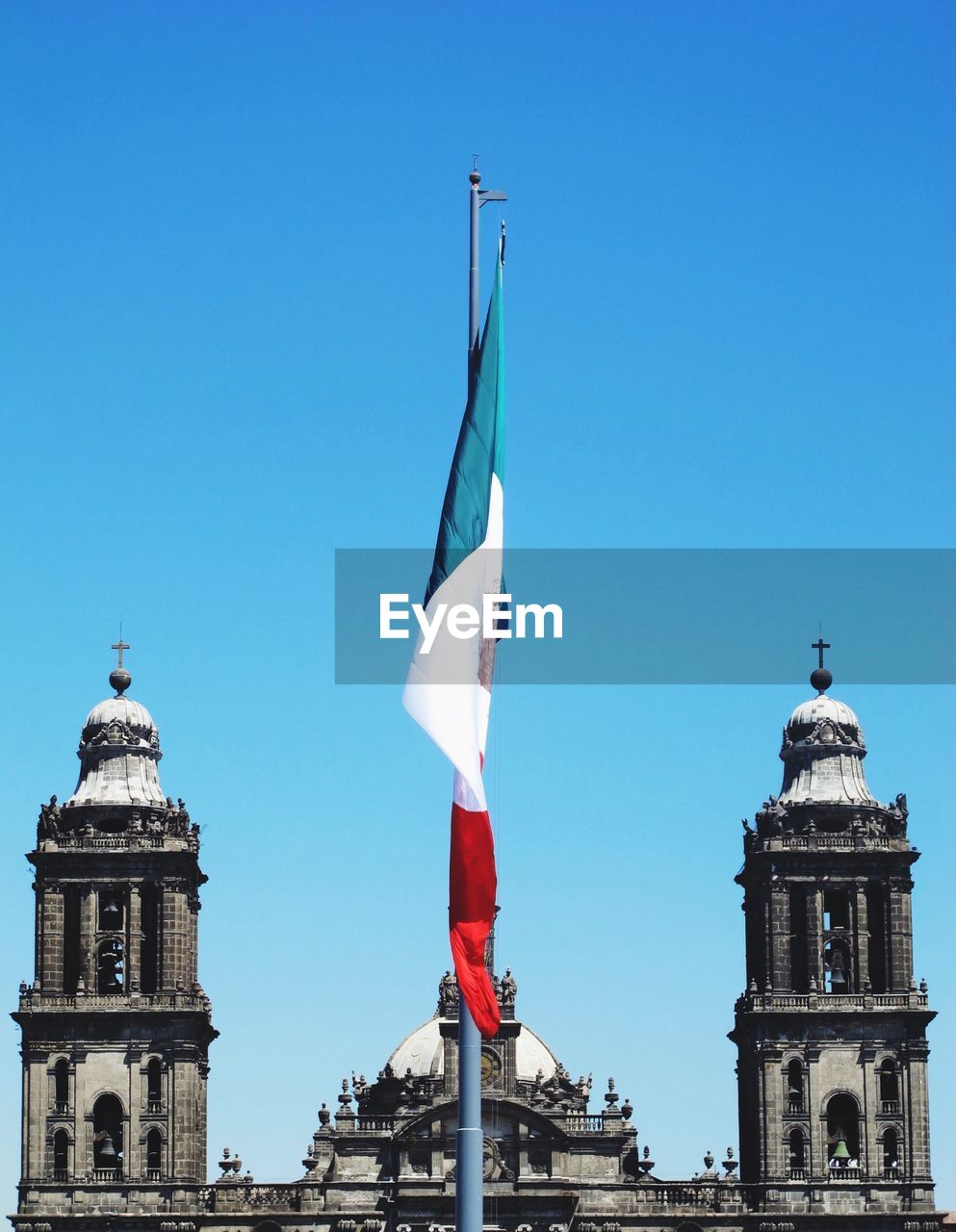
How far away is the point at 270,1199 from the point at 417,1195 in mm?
4890

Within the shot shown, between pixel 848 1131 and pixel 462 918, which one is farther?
pixel 848 1131

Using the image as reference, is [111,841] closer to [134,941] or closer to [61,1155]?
[134,941]

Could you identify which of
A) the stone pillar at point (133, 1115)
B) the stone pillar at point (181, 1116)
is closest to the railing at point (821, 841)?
the stone pillar at point (181, 1116)

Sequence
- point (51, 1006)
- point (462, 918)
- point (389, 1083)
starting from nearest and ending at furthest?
point (462, 918) → point (51, 1006) → point (389, 1083)

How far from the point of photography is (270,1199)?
102562 millimetres

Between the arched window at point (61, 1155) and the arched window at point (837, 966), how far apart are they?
2559 cm

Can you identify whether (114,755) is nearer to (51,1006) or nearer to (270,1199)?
(51,1006)

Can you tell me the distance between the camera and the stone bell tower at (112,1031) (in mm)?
101312

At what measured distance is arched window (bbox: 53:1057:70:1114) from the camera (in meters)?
102

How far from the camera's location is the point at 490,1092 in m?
103

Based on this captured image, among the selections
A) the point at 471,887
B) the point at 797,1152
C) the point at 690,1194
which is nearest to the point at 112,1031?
the point at 690,1194

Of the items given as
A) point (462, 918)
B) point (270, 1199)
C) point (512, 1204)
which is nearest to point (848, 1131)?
point (512, 1204)

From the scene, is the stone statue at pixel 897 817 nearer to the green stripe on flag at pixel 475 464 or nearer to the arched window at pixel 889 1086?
the arched window at pixel 889 1086

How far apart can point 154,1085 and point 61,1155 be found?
379cm
